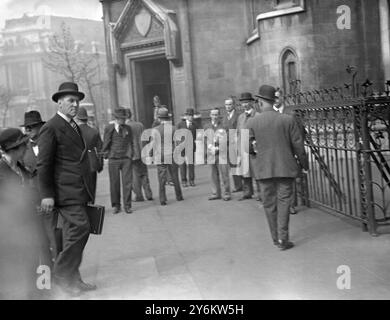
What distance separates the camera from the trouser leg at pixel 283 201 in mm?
6875

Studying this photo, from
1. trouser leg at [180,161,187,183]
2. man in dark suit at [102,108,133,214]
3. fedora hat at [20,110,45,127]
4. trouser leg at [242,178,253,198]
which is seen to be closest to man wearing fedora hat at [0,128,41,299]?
A: fedora hat at [20,110,45,127]

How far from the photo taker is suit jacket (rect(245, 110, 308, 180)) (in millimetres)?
6859

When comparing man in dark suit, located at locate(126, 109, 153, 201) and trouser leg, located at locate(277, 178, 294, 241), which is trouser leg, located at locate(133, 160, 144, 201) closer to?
man in dark suit, located at locate(126, 109, 153, 201)

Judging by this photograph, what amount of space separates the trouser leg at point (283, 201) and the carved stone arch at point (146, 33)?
1346 centimetres

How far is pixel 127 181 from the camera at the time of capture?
10.6 m

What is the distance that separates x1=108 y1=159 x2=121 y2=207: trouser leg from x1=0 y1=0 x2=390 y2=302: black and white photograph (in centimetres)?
3

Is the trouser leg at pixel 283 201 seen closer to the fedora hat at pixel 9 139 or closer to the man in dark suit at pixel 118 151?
the fedora hat at pixel 9 139

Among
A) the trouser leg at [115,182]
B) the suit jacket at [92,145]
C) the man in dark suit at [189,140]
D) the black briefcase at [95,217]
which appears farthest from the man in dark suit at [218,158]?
the black briefcase at [95,217]

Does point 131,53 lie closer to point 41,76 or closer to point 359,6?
point 359,6
